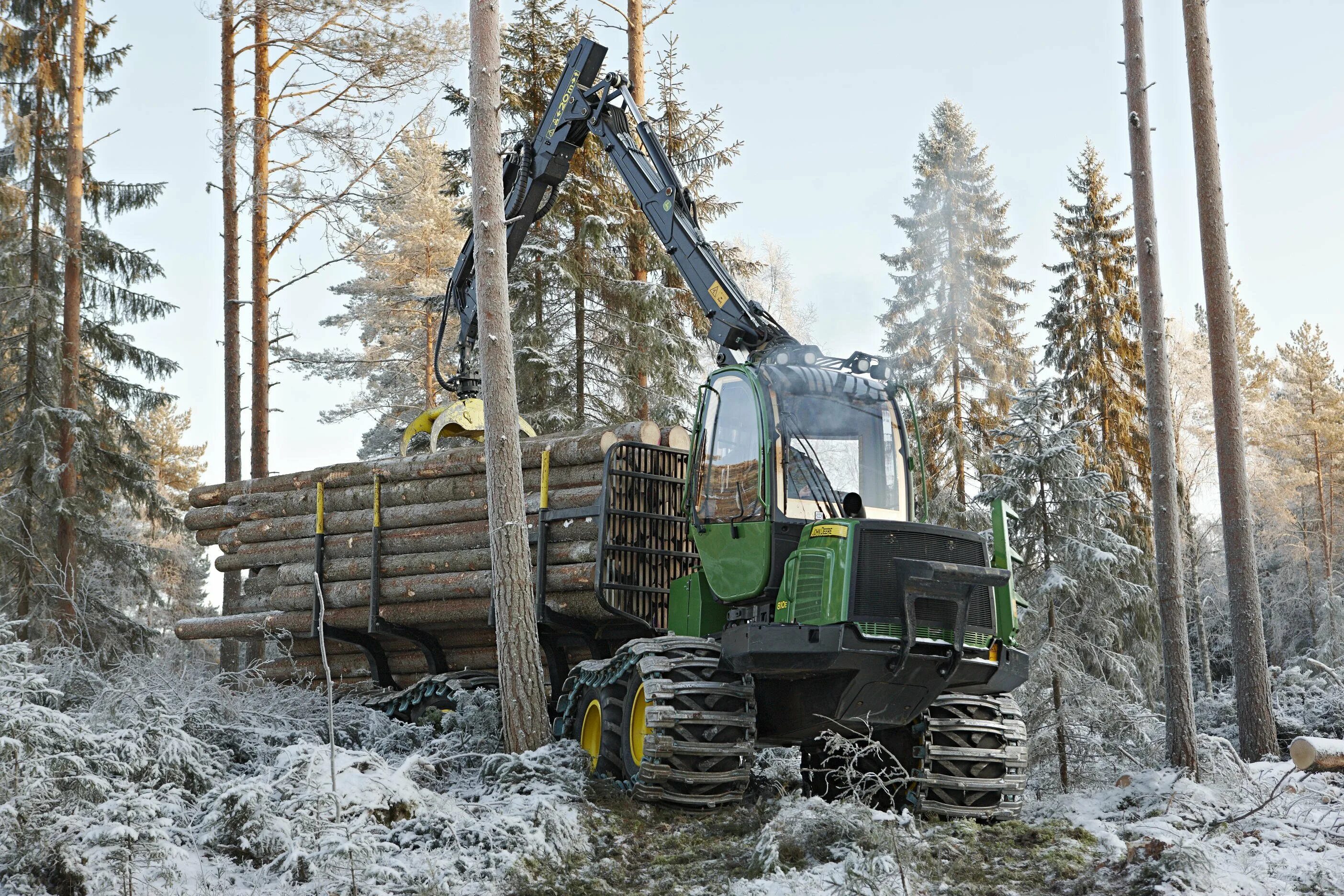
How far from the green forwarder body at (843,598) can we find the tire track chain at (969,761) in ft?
0.85

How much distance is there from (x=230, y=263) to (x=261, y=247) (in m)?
0.50

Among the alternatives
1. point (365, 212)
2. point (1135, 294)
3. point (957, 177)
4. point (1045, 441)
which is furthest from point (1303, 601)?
point (365, 212)

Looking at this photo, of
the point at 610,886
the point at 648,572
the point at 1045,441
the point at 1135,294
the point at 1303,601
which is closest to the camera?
the point at 610,886

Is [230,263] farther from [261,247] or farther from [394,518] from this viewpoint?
[394,518]

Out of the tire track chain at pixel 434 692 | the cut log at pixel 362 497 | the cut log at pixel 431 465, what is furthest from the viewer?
the tire track chain at pixel 434 692

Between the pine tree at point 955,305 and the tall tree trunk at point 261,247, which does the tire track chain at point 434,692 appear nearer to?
the tall tree trunk at point 261,247

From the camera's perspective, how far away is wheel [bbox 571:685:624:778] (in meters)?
8.22

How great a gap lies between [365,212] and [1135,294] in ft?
53.4

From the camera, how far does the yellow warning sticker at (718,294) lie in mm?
9523

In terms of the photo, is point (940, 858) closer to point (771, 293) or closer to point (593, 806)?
point (593, 806)

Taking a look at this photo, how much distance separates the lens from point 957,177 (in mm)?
25453

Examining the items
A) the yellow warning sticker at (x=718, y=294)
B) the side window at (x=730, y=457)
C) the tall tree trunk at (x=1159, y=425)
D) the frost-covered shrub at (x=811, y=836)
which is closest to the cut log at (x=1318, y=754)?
the frost-covered shrub at (x=811, y=836)

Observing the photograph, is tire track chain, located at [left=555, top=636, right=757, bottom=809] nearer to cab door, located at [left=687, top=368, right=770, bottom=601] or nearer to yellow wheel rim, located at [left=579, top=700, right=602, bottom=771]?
cab door, located at [left=687, top=368, right=770, bottom=601]

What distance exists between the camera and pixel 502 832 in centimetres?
643
